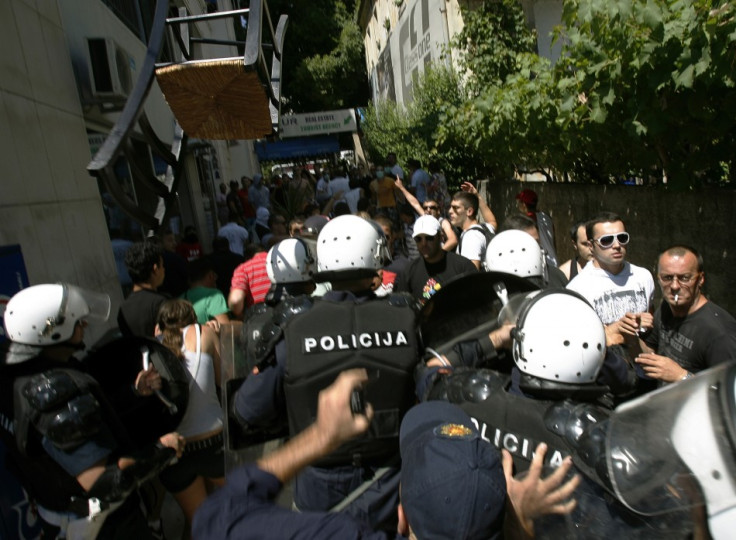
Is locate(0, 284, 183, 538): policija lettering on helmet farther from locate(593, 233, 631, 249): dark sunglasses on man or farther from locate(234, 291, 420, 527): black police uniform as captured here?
locate(593, 233, 631, 249): dark sunglasses on man

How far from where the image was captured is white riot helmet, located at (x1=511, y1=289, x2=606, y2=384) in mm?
1871

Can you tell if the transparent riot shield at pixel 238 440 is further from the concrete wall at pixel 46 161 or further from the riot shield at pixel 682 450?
the concrete wall at pixel 46 161

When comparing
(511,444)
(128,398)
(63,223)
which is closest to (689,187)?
(511,444)

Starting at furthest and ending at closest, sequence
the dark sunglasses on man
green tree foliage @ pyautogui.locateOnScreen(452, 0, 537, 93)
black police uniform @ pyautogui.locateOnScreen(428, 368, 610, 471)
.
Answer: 1. green tree foliage @ pyautogui.locateOnScreen(452, 0, 537, 93)
2. the dark sunglasses on man
3. black police uniform @ pyautogui.locateOnScreen(428, 368, 610, 471)

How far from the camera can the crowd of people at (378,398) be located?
1.26 m

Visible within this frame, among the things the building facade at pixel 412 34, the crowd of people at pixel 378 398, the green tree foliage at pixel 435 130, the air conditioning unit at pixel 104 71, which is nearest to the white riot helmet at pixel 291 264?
the crowd of people at pixel 378 398

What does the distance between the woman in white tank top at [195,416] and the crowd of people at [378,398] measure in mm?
11

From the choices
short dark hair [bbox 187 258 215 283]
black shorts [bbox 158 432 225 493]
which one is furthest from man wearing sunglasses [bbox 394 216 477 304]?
black shorts [bbox 158 432 225 493]

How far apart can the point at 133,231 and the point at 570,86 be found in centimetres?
593

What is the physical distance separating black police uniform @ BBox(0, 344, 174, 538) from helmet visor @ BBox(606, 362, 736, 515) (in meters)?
1.90

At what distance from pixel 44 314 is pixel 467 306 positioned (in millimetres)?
1942

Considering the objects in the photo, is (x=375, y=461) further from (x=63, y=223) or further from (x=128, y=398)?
(x=63, y=223)

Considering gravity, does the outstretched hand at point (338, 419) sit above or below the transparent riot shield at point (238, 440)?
above

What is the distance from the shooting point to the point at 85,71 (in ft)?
20.5
